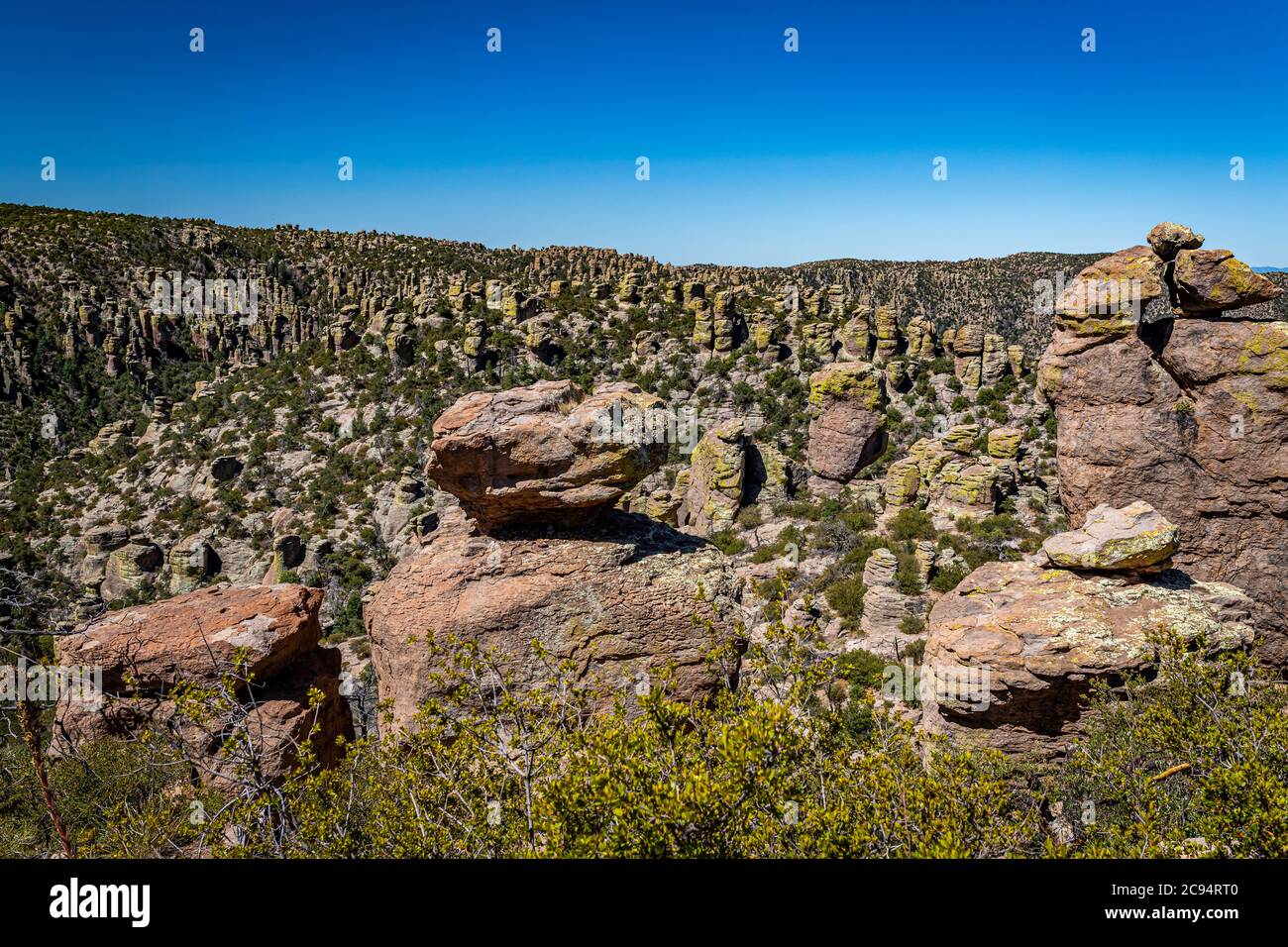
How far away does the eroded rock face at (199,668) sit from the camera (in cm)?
1268

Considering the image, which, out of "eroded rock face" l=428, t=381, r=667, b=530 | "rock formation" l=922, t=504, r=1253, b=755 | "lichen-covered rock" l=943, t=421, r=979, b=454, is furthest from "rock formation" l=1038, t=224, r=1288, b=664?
"lichen-covered rock" l=943, t=421, r=979, b=454

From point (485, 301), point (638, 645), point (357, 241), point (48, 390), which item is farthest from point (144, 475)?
point (638, 645)

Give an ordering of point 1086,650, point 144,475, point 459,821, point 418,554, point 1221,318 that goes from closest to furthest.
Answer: point 459,821, point 1086,650, point 418,554, point 1221,318, point 144,475

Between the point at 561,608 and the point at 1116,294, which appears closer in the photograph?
the point at 561,608

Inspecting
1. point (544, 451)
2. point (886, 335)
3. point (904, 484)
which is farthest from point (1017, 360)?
point (544, 451)

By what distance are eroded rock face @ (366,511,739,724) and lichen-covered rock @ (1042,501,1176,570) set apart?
6.63 metres

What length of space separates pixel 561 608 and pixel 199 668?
279 inches

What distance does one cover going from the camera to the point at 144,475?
5541cm

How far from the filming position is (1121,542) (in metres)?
12.5

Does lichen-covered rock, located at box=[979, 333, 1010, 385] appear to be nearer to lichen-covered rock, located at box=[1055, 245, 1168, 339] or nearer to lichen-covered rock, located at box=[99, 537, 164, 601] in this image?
lichen-covered rock, located at box=[1055, 245, 1168, 339]

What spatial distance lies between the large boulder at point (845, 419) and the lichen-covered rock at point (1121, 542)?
25.0 m

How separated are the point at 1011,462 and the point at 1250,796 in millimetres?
29271

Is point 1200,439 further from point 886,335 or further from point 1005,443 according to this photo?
point 886,335
